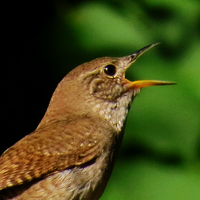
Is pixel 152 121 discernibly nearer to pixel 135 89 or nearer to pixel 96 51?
pixel 96 51

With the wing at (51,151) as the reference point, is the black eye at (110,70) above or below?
above

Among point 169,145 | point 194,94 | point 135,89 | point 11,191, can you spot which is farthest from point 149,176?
point 11,191

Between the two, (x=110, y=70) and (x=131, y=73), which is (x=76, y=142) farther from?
(x=131, y=73)

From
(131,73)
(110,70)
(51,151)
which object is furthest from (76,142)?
(131,73)

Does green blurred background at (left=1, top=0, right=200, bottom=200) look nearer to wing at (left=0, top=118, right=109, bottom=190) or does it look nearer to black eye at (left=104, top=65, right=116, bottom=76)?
black eye at (left=104, top=65, right=116, bottom=76)

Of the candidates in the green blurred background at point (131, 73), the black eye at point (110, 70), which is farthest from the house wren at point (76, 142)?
the green blurred background at point (131, 73)

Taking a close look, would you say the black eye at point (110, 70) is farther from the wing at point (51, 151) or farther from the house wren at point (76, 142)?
the wing at point (51, 151)

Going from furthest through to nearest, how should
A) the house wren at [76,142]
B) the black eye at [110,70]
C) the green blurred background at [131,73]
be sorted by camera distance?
the green blurred background at [131,73]
the black eye at [110,70]
the house wren at [76,142]

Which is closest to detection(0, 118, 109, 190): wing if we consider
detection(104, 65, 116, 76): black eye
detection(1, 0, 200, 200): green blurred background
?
detection(104, 65, 116, 76): black eye
